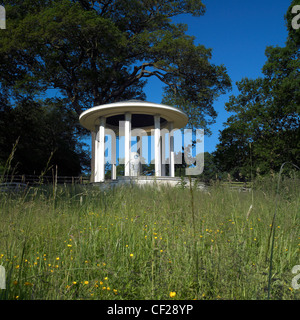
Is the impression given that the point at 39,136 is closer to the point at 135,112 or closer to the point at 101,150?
the point at 101,150

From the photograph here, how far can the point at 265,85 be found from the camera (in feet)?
70.0

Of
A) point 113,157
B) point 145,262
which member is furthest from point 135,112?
point 145,262

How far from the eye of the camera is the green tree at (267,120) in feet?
61.2

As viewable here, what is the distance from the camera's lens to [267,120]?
2073cm

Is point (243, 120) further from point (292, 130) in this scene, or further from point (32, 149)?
point (32, 149)

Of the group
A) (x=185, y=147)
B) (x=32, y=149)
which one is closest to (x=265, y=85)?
(x=185, y=147)

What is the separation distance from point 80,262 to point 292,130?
2023cm

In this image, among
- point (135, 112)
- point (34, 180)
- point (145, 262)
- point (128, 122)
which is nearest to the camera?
point (145, 262)

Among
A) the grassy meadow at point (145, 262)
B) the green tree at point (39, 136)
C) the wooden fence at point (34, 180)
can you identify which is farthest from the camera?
the green tree at point (39, 136)

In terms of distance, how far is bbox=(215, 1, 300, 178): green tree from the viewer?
1864 cm

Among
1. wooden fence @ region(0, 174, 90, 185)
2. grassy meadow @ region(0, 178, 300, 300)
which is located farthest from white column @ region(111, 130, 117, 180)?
grassy meadow @ region(0, 178, 300, 300)

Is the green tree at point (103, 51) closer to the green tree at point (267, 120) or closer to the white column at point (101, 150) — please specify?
the green tree at point (267, 120)

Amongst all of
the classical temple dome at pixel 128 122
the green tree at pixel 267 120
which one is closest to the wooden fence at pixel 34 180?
the classical temple dome at pixel 128 122
